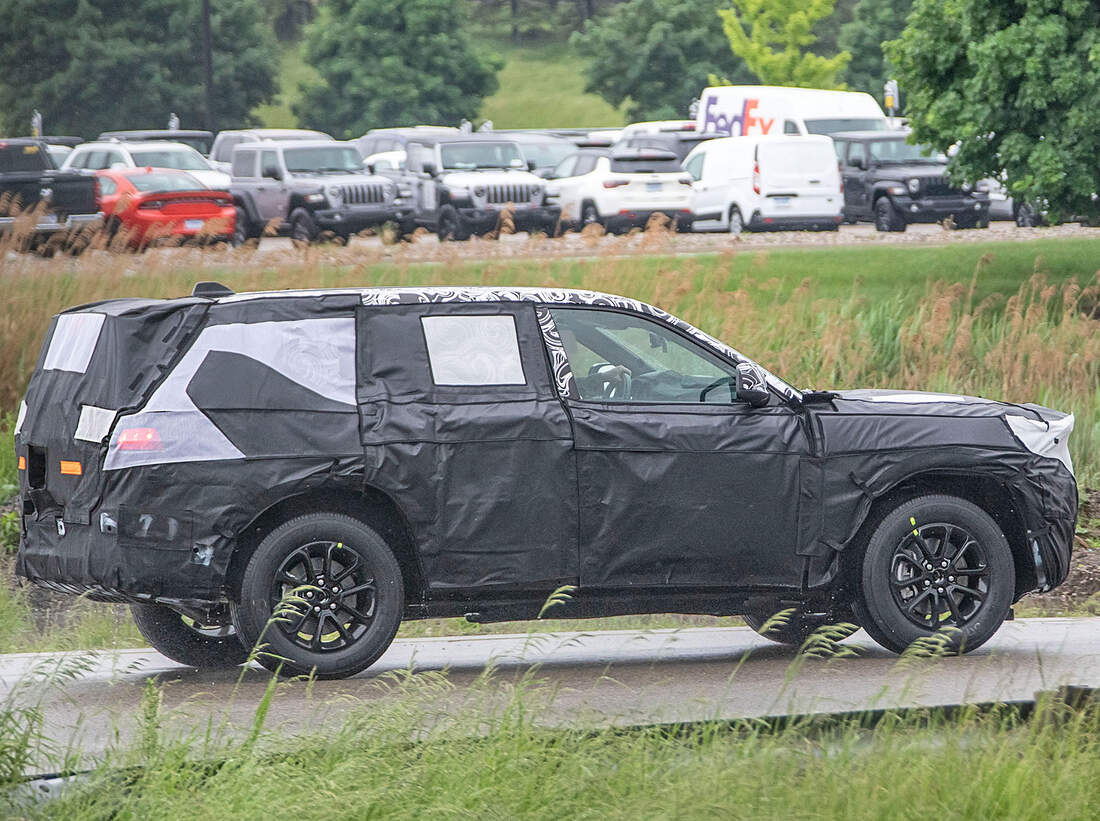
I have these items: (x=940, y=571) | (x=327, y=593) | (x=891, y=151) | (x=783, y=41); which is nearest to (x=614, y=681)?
(x=327, y=593)

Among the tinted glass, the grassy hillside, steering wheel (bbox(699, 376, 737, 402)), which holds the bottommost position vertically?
steering wheel (bbox(699, 376, 737, 402))

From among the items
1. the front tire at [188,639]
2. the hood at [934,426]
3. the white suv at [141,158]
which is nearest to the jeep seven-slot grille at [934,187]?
the white suv at [141,158]

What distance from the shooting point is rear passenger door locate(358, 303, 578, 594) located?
7.73 meters

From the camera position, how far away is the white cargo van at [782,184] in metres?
31.4

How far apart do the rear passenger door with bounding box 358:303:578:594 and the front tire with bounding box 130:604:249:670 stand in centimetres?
141

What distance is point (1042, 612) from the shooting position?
1112cm

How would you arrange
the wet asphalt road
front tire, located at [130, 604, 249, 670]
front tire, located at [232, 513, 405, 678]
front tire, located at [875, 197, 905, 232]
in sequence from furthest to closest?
front tire, located at [875, 197, 905, 232], front tire, located at [130, 604, 249, 670], front tire, located at [232, 513, 405, 678], the wet asphalt road

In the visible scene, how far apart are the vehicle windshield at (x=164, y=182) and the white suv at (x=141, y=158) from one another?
163 inches

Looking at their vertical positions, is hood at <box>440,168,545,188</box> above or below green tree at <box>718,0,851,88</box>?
below

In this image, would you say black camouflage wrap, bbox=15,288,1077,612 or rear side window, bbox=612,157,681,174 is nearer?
black camouflage wrap, bbox=15,288,1077,612

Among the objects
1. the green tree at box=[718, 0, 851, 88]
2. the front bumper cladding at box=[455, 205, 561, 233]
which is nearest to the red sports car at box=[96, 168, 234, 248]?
the front bumper cladding at box=[455, 205, 561, 233]

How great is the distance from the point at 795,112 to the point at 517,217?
12476 millimetres

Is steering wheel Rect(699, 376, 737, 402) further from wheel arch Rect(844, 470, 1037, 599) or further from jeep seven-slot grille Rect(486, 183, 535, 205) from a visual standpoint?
jeep seven-slot grille Rect(486, 183, 535, 205)

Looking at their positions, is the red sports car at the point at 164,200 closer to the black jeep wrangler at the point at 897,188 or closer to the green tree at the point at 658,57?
the black jeep wrangler at the point at 897,188
